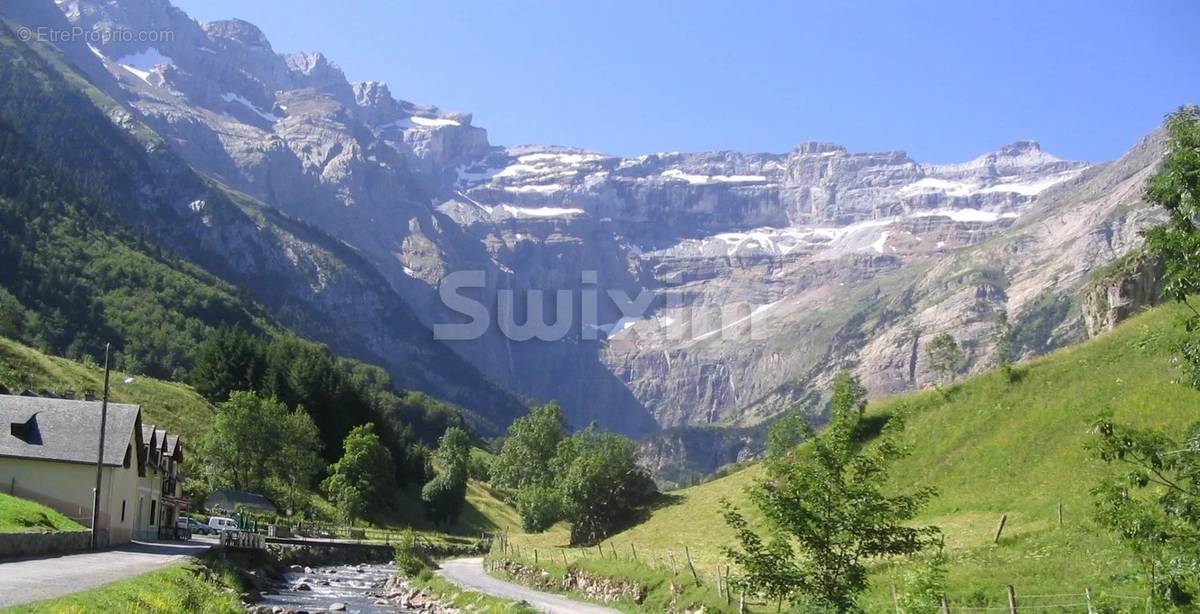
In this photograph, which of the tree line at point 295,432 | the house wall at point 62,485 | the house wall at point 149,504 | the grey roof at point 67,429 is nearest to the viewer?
the house wall at point 62,485

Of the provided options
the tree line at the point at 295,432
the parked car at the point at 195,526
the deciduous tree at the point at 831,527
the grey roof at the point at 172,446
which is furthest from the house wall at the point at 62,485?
the tree line at the point at 295,432

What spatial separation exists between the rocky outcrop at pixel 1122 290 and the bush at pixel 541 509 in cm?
5804

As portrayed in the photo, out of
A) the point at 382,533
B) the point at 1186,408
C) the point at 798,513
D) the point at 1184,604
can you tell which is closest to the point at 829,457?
the point at 798,513

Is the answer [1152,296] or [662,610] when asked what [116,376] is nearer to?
[662,610]

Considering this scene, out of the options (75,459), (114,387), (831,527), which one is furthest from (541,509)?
(831,527)

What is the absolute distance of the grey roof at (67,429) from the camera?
194 ft

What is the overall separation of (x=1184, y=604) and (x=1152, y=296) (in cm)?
6839

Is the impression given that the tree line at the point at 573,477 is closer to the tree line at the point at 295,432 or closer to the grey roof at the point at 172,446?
the tree line at the point at 295,432

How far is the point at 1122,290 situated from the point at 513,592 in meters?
60.2

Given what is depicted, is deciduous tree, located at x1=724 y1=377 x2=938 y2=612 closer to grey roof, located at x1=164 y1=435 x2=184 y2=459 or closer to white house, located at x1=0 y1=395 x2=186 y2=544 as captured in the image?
white house, located at x1=0 y1=395 x2=186 y2=544

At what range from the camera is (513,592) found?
193ft

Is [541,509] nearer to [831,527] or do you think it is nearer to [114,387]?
[114,387]

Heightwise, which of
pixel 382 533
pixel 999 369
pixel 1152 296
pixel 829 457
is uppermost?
pixel 1152 296

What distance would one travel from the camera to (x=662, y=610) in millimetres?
44531
